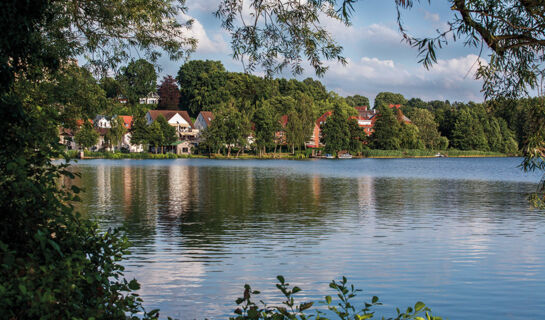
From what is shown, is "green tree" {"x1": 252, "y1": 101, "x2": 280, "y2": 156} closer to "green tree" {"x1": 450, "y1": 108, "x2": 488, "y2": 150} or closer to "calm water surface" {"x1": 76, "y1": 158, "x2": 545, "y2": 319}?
"green tree" {"x1": 450, "y1": 108, "x2": 488, "y2": 150}

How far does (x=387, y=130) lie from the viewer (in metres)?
116

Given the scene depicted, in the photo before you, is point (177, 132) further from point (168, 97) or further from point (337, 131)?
point (337, 131)

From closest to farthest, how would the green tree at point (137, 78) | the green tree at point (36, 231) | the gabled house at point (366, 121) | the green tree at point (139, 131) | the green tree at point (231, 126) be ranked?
1. the green tree at point (36, 231)
2. the green tree at point (137, 78)
3. the green tree at point (231, 126)
4. the green tree at point (139, 131)
5. the gabled house at point (366, 121)

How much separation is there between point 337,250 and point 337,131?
9631 centimetres

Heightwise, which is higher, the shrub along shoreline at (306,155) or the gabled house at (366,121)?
the gabled house at (366,121)

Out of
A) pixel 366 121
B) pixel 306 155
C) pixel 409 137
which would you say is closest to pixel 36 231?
pixel 306 155

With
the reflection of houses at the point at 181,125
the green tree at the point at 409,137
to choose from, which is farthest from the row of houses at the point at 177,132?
the green tree at the point at 409,137

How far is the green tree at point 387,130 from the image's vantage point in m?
116

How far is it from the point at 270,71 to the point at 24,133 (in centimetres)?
499

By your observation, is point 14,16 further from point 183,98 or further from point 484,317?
point 183,98

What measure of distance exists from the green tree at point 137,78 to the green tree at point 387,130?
10514cm

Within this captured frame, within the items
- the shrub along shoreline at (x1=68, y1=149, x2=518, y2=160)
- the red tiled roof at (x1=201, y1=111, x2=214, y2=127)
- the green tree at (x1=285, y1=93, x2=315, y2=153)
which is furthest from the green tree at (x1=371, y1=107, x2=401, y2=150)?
the red tiled roof at (x1=201, y1=111, x2=214, y2=127)

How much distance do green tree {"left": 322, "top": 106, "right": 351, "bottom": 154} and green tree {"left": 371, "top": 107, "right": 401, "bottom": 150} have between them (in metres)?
8.33

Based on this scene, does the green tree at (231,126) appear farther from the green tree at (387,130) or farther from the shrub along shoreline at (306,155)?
the green tree at (387,130)
